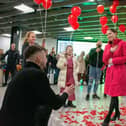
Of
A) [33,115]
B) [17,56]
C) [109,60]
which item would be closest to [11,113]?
[33,115]

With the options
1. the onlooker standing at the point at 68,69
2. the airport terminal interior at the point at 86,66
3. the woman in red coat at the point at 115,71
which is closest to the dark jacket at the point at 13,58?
the airport terminal interior at the point at 86,66

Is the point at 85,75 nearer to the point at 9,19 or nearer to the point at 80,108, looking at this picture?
the point at 80,108

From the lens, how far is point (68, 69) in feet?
12.3

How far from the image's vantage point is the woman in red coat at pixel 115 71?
2.38 m

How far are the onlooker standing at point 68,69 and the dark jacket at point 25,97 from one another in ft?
8.10

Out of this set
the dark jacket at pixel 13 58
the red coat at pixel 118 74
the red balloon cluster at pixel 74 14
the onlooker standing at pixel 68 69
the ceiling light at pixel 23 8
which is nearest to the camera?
the red coat at pixel 118 74

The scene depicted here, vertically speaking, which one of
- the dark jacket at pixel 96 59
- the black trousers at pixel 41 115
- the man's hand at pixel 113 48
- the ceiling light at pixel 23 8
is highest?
the ceiling light at pixel 23 8

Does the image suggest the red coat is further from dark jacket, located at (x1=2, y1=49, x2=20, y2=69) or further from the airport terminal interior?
dark jacket, located at (x1=2, y1=49, x2=20, y2=69)

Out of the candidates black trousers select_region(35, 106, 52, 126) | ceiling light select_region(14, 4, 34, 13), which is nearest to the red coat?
black trousers select_region(35, 106, 52, 126)

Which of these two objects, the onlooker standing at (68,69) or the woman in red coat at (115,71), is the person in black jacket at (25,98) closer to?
the woman in red coat at (115,71)

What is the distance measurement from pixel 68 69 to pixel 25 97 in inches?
102

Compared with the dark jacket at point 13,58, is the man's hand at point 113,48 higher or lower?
higher

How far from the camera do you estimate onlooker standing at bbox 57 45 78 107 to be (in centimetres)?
369

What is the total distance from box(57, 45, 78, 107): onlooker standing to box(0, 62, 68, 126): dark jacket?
2468 mm
